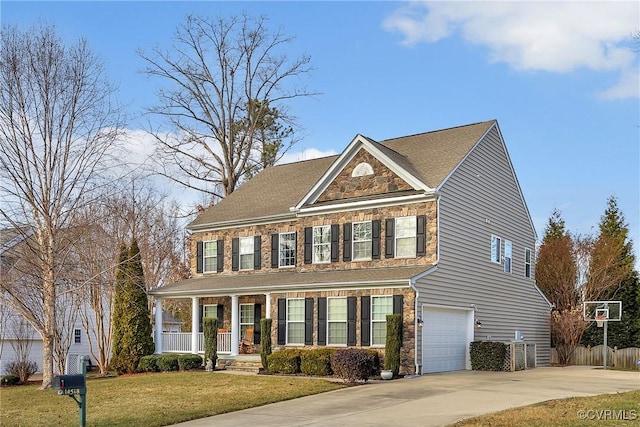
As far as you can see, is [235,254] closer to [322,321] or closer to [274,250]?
[274,250]

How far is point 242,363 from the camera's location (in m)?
25.2

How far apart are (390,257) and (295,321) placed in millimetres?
4033

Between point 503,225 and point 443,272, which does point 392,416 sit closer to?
point 443,272

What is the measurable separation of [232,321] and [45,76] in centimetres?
1080

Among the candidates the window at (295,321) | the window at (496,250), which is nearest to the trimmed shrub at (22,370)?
the window at (295,321)

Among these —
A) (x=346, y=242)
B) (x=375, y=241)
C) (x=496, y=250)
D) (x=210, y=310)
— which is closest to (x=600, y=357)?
(x=496, y=250)

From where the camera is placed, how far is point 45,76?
21188 mm

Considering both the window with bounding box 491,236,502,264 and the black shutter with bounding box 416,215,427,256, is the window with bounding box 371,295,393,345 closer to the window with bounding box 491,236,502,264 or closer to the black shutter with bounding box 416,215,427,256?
the black shutter with bounding box 416,215,427,256

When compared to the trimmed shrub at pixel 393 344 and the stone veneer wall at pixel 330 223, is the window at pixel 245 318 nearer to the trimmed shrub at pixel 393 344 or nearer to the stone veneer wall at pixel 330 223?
the stone veneer wall at pixel 330 223

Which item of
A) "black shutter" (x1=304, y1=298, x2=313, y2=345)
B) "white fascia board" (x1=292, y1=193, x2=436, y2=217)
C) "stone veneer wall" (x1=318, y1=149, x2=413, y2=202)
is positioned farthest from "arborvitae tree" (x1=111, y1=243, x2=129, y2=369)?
"stone veneer wall" (x1=318, y1=149, x2=413, y2=202)

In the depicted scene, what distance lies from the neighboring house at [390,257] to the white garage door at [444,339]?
1.9 inches

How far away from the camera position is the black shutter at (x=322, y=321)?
23531 mm

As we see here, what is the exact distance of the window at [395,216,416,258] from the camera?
75.9ft

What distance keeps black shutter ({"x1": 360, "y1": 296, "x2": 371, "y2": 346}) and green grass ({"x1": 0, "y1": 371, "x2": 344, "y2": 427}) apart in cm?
264
